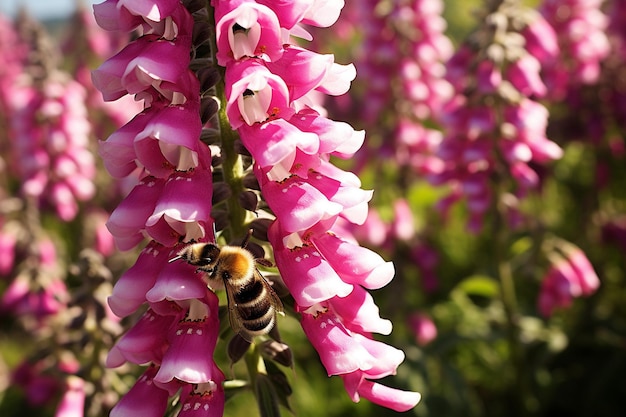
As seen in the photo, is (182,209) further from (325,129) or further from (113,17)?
(113,17)

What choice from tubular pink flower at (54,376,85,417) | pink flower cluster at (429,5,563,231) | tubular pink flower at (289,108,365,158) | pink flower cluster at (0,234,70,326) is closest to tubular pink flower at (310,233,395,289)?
tubular pink flower at (289,108,365,158)

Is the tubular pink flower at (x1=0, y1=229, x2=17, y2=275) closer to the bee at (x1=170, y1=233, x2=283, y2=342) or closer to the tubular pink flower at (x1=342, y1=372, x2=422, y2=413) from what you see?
the bee at (x1=170, y1=233, x2=283, y2=342)

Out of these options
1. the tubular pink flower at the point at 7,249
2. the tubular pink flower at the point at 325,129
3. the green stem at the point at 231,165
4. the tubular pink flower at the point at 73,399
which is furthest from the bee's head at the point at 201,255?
the tubular pink flower at the point at 7,249

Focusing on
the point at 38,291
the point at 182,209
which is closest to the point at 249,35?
the point at 182,209

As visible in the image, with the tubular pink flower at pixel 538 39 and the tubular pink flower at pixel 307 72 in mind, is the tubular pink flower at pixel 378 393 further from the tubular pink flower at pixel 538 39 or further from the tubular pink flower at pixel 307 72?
the tubular pink flower at pixel 538 39

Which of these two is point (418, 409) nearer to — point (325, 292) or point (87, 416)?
point (87, 416)

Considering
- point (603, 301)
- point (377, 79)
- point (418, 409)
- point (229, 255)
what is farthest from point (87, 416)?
point (603, 301)
